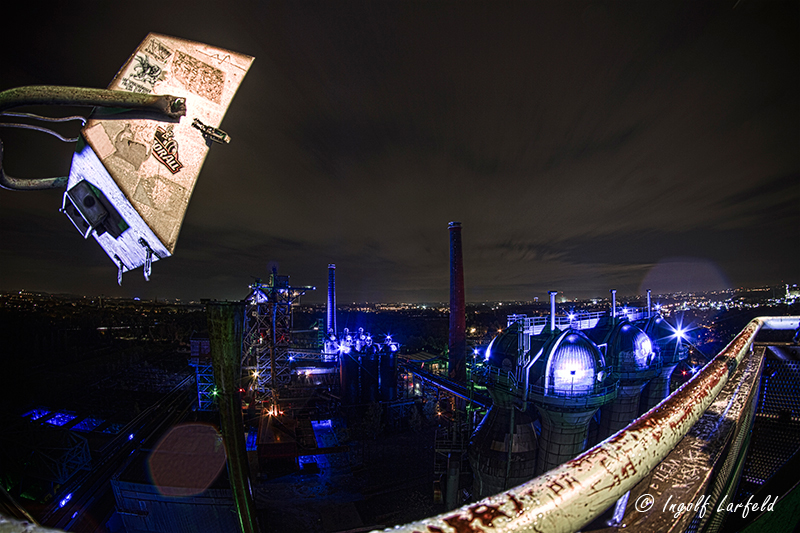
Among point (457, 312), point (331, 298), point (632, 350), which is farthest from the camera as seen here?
point (331, 298)

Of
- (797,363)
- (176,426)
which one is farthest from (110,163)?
(176,426)

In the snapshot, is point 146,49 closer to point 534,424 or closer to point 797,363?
point 797,363

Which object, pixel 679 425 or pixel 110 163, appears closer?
pixel 679 425

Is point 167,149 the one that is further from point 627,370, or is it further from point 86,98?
point 627,370

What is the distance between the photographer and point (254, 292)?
1931 centimetres

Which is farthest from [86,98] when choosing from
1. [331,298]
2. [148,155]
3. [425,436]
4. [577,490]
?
[331,298]

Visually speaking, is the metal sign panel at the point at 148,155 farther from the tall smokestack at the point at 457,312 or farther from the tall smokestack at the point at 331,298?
the tall smokestack at the point at 331,298

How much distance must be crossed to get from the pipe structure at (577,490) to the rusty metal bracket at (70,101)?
302 cm

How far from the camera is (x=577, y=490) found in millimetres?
871

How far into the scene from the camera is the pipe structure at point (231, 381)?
317cm

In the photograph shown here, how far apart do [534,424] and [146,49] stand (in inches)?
615

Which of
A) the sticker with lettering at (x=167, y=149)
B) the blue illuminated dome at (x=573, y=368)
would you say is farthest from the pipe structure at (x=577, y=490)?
the blue illuminated dome at (x=573, y=368)

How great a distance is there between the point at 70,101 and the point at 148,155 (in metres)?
0.49

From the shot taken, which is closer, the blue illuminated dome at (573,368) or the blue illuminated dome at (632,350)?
the blue illuminated dome at (573,368)
